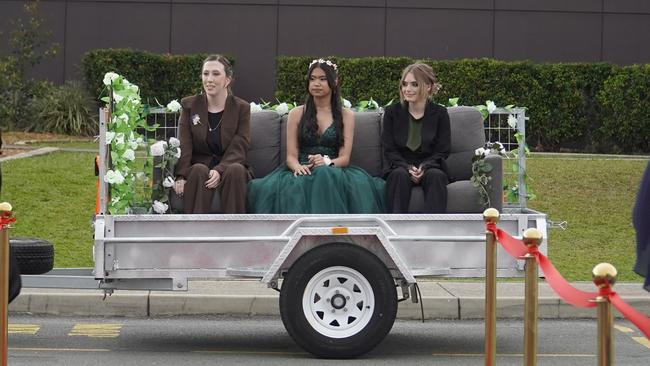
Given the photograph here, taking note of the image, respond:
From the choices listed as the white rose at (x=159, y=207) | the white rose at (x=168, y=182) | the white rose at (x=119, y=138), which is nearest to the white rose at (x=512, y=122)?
the white rose at (x=168, y=182)

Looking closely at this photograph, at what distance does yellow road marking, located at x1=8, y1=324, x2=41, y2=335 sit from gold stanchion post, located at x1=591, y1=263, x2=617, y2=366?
6.17 meters

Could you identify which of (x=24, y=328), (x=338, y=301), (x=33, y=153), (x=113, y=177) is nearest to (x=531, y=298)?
(x=338, y=301)

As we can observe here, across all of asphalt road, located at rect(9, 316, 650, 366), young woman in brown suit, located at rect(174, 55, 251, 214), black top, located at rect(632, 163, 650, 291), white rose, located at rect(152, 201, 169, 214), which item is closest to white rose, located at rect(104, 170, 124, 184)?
white rose, located at rect(152, 201, 169, 214)

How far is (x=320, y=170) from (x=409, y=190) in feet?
→ 2.30

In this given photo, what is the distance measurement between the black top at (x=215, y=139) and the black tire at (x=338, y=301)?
1.59m

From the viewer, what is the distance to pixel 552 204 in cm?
1656

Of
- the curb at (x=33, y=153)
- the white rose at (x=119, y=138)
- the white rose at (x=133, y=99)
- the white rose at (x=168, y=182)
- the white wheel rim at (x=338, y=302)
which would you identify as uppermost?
the white rose at (x=133, y=99)

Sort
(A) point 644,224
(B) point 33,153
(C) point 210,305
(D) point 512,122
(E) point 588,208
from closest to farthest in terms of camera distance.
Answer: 1. (A) point 644,224
2. (D) point 512,122
3. (C) point 210,305
4. (E) point 588,208
5. (B) point 33,153

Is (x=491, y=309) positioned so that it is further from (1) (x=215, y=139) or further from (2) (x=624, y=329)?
(2) (x=624, y=329)

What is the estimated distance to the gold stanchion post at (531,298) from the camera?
6289 millimetres

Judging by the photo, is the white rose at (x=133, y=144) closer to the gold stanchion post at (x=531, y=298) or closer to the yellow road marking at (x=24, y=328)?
the yellow road marking at (x=24, y=328)

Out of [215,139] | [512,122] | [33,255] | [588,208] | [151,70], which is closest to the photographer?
[33,255]

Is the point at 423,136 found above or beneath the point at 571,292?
above

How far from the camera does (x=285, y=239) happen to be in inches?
362
